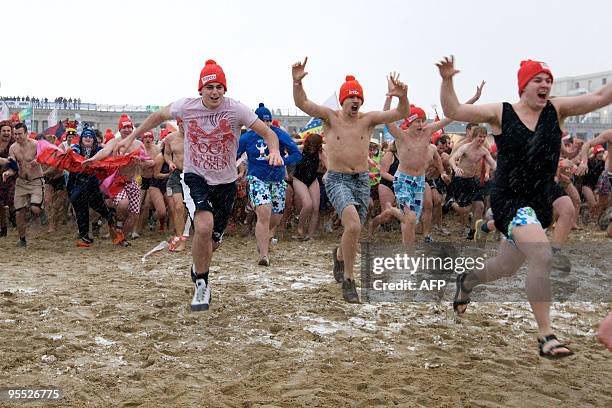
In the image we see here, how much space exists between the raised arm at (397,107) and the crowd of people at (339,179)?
14 mm

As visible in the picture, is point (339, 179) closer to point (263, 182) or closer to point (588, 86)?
point (263, 182)

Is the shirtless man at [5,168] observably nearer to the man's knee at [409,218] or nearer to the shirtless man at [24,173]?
the shirtless man at [24,173]

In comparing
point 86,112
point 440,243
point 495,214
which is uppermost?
point 86,112

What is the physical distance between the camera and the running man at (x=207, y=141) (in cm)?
563

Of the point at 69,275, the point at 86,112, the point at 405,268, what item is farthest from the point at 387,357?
the point at 86,112

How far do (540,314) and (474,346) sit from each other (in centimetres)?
97

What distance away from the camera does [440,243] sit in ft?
36.5

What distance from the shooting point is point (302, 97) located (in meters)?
6.23

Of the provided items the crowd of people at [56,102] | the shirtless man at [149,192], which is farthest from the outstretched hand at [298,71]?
the crowd of people at [56,102]

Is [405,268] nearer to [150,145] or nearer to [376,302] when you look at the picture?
[376,302]

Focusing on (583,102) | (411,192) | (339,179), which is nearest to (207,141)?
(339,179)

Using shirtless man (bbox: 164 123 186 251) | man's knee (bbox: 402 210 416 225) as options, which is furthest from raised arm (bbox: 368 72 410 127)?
shirtless man (bbox: 164 123 186 251)

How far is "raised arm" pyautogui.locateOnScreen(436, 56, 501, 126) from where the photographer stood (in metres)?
4.20

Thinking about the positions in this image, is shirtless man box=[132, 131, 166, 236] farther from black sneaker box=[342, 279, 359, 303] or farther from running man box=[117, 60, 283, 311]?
black sneaker box=[342, 279, 359, 303]
